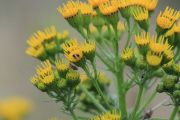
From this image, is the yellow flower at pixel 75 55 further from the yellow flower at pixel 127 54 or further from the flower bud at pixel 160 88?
the flower bud at pixel 160 88

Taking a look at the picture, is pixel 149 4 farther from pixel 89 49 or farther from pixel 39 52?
pixel 39 52

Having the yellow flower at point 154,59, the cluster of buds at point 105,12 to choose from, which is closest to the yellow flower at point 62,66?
the cluster of buds at point 105,12

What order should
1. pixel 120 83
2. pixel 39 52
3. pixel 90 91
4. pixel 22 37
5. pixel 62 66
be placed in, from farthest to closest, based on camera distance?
pixel 22 37 < pixel 90 91 < pixel 39 52 < pixel 120 83 < pixel 62 66

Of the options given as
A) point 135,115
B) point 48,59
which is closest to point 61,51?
point 48,59

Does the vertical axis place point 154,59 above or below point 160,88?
above

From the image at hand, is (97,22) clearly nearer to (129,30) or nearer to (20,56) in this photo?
(129,30)

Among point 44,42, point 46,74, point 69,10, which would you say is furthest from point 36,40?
point 46,74

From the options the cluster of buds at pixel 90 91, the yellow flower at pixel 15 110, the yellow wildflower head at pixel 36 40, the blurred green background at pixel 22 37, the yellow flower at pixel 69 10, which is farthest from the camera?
the blurred green background at pixel 22 37
